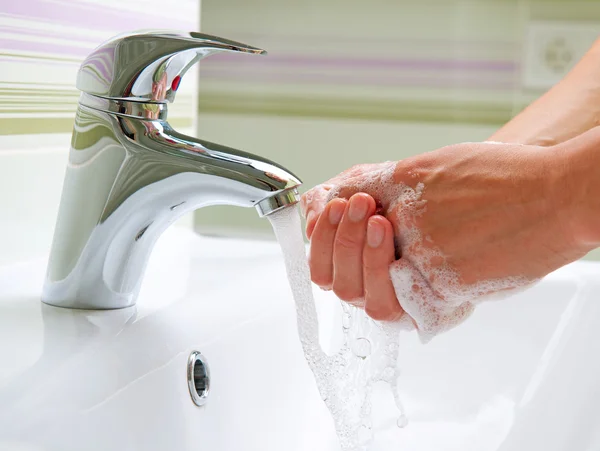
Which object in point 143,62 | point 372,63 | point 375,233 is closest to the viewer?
point 143,62

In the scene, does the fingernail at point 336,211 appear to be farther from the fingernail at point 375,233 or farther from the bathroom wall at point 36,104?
the bathroom wall at point 36,104

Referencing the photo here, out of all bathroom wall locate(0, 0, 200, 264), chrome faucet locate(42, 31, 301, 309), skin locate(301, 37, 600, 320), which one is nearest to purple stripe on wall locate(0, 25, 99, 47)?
bathroom wall locate(0, 0, 200, 264)

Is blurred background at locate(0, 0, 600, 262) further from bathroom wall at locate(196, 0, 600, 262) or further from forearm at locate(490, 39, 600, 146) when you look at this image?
forearm at locate(490, 39, 600, 146)

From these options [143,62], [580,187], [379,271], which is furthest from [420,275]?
[143,62]

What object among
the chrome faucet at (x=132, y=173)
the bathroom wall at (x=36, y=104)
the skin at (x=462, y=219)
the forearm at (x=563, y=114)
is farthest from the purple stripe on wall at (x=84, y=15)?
the forearm at (x=563, y=114)

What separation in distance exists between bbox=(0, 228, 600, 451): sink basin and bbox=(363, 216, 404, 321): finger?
3.8 inches

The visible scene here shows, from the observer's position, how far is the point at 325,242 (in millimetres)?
612

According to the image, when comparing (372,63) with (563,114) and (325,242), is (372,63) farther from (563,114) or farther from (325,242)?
(325,242)

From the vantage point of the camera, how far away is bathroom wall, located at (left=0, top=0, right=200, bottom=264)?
0.57 metres

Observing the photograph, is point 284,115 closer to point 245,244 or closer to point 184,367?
point 245,244

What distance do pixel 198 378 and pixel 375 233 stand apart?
0.16m

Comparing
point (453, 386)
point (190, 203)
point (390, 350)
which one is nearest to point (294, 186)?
point (190, 203)

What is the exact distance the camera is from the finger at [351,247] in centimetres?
59

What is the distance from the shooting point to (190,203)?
20.2 inches
